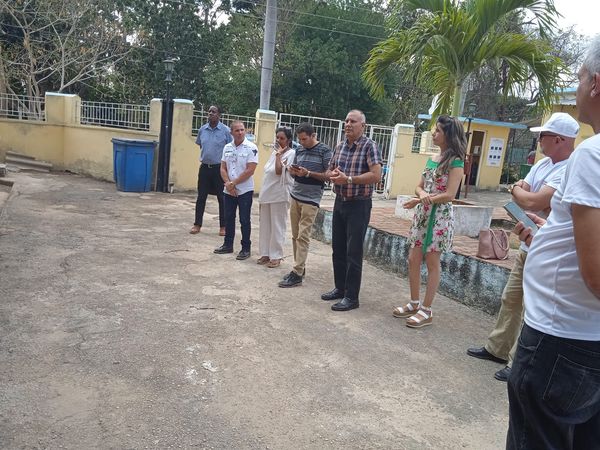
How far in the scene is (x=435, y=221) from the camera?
155 inches

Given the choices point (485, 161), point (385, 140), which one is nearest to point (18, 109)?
point (385, 140)

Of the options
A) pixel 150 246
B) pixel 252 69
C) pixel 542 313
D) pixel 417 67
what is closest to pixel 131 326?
pixel 150 246

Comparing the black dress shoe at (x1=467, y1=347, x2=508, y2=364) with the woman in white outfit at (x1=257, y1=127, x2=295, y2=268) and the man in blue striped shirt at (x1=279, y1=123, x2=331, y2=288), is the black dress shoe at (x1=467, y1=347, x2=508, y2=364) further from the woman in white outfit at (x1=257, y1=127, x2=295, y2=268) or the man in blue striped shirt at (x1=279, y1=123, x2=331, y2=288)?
the woman in white outfit at (x1=257, y1=127, x2=295, y2=268)

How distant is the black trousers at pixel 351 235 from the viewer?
4.32 m

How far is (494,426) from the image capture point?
2.82m

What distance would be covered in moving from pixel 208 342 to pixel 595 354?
263 cm

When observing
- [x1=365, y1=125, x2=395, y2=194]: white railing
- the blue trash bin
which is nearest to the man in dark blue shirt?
Result: the blue trash bin

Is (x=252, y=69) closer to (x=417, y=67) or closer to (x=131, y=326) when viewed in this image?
(x=417, y=67)

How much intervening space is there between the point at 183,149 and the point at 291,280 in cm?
643

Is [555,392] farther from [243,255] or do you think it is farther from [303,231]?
[243,255]

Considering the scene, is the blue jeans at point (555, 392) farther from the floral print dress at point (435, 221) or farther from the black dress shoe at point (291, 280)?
the black dress shoe at point (291, 280)

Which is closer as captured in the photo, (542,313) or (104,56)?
(542,313)

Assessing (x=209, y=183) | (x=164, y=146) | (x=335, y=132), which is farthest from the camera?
Result: (x=335, y=132)

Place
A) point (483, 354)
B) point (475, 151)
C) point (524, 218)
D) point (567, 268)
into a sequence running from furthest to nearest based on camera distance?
point (475, 151)
point (483, 354)
point (524, 218)
point (567, 268)
